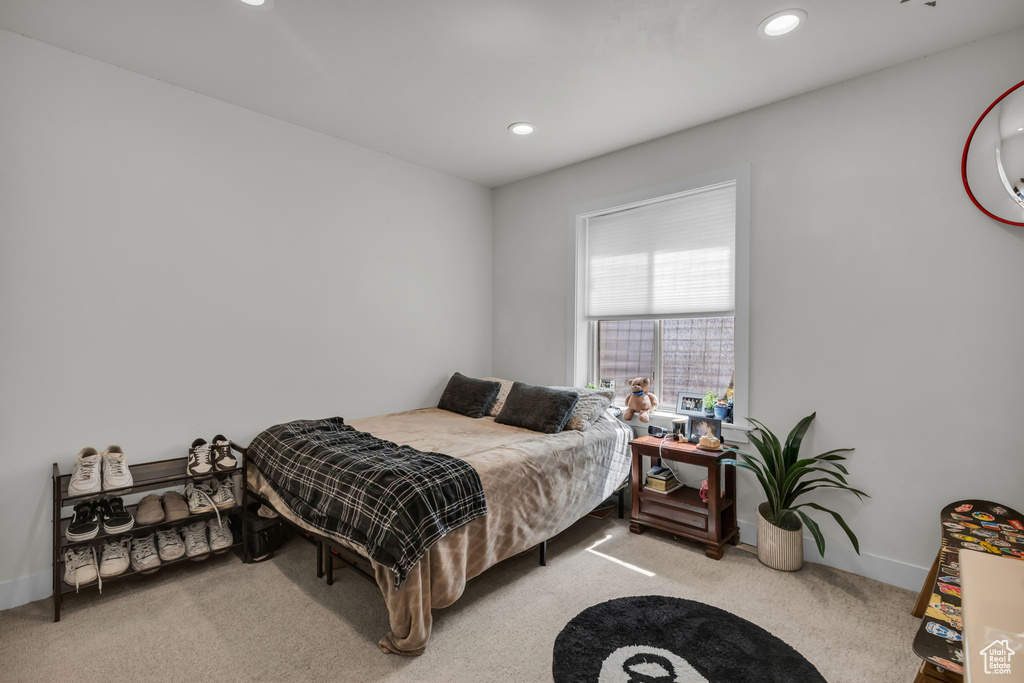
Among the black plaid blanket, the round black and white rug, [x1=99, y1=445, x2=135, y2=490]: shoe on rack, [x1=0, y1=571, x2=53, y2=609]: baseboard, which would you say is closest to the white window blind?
the round black and white rug

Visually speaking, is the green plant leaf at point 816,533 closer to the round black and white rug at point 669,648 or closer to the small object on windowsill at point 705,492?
the small object on windowsill at point 705,492

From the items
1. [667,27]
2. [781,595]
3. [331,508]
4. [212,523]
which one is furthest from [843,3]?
[212,523]

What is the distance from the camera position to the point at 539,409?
3.14 metres

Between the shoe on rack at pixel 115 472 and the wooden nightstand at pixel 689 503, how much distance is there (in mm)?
2746

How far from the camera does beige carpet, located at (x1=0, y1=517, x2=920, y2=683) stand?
1791 millimetres

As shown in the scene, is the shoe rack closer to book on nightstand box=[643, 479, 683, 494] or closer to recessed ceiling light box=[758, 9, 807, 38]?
book on nightstand box=[643, 479, 683, 494]

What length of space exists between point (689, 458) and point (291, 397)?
2.57 metres

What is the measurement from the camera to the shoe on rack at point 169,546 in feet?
7.72

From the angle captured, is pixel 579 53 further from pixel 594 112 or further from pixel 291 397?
pixel 291 397

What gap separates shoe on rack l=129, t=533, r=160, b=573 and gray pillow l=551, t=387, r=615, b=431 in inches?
91.8

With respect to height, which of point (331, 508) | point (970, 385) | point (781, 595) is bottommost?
point (781, 595)

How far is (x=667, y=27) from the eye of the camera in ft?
6.84

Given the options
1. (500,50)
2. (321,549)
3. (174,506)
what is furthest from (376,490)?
(500,50)

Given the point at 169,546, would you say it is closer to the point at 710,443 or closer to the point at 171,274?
the point at 171,274
